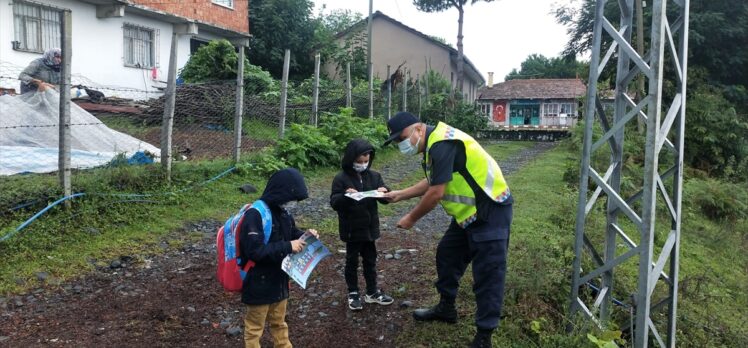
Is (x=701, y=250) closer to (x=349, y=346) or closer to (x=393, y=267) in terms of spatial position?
(x=393, y=267)

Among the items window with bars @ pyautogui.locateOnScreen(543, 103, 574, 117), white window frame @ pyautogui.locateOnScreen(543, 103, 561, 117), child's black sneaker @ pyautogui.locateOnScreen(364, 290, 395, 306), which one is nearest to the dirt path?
child's black sneaker @ pyautogui.locateOnScreen(364, 290, 395, 306)

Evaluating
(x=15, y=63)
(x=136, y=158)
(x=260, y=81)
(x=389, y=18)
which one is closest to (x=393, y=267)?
(x=136, y=158)

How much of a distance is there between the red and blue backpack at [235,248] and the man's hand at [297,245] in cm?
16

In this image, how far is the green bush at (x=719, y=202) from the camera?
12.4 m

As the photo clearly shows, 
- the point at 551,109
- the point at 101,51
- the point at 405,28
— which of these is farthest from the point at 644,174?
the point at 551,109

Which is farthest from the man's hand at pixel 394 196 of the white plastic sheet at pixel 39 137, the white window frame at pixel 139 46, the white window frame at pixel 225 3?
the white window frame at pixel 225 3

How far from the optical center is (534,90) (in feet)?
142

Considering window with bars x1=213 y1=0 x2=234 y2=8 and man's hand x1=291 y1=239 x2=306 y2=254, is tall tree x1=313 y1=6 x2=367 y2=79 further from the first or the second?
man's hand x1=291 y1=239 x2=306 y2=254

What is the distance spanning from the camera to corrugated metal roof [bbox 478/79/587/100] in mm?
42119

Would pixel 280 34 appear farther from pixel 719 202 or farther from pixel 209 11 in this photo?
pixel 719 202

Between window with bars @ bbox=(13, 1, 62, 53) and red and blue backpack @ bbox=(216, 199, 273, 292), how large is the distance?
12063 mm

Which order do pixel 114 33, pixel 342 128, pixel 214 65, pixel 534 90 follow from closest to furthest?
1. pixel 342 128
2. pixel 114 33
3. pixel 214 65
4. pixel 534 90

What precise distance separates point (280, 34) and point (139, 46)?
770cm

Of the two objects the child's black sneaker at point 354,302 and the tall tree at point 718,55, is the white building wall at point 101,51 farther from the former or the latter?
the tall tree at point 718,55
